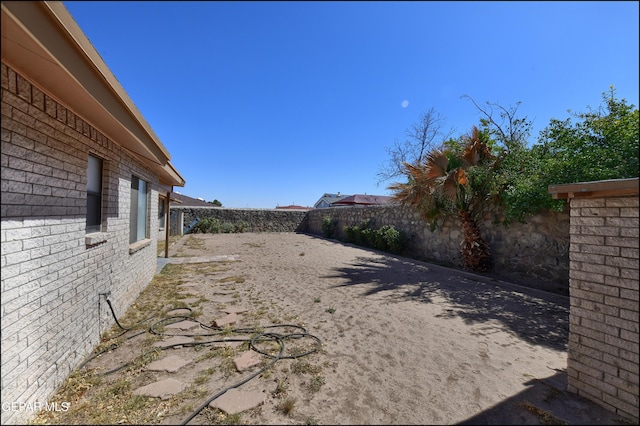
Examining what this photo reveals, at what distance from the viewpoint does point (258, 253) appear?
1178 centimetres

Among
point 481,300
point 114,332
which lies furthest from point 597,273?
point 114,332

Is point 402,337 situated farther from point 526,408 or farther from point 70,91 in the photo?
point 70,91

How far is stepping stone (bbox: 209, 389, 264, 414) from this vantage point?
240 centimetres

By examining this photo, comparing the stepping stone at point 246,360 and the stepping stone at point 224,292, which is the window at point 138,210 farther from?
the stepping stone at point 246,360

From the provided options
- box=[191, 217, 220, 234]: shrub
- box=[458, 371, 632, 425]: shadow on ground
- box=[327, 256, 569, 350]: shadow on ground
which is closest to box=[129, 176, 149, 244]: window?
box=[327, 256, 569, 350]: shadow on ground

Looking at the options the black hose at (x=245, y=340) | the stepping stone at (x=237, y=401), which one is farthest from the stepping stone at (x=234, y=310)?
the stepping stone at (x=237, y=401)

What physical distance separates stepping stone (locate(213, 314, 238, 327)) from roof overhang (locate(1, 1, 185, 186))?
2.89 metres

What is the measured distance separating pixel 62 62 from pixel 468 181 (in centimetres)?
806

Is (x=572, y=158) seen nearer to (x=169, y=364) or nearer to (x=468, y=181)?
(x=468, y=181)

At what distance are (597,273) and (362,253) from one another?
9.43 meters

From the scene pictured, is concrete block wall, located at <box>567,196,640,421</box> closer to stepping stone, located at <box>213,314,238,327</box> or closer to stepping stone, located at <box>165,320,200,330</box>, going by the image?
stepping stone, located at <box>213,314,238,327</box>

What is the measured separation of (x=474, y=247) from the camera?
7.80 metres

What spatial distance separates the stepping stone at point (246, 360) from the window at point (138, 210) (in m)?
3.52

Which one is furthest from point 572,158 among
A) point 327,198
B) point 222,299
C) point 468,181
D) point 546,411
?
point 327,198
